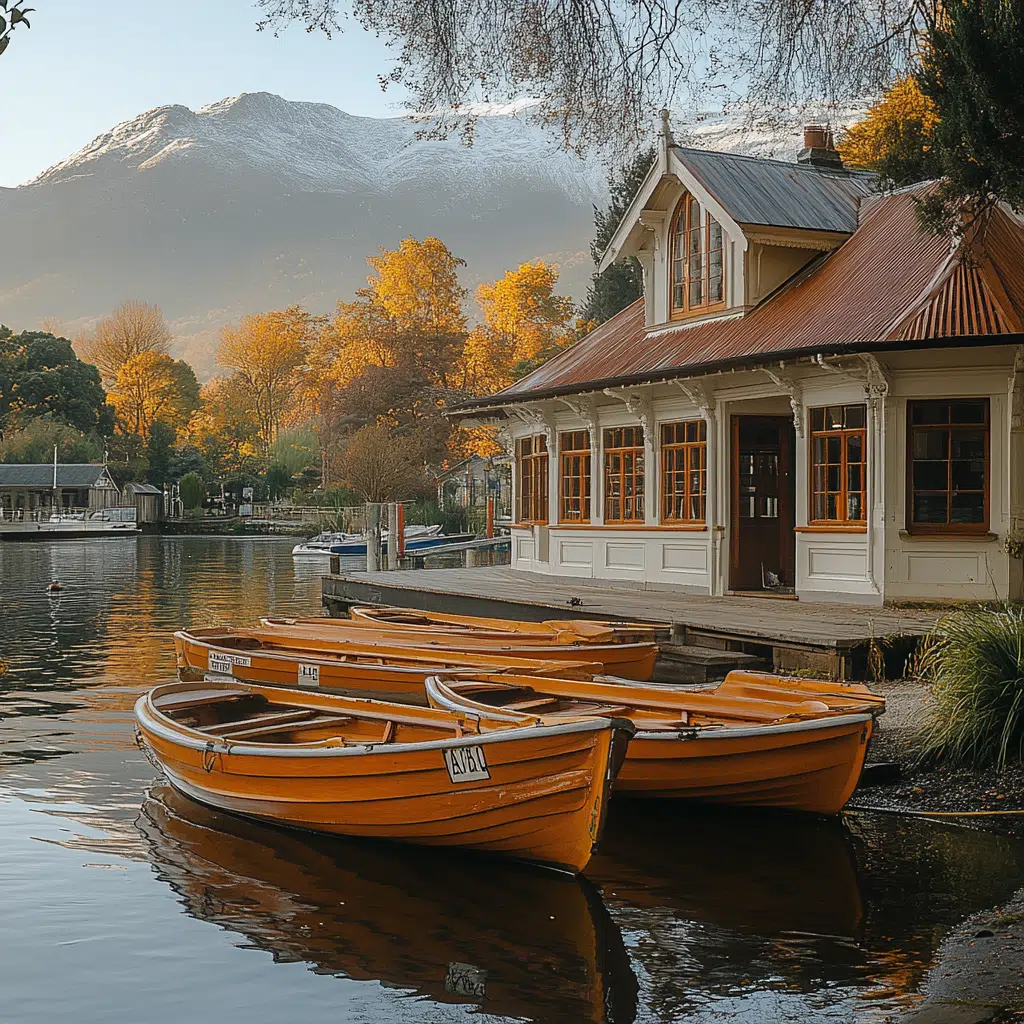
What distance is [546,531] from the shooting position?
899 inches

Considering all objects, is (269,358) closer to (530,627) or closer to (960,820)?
(530,627)

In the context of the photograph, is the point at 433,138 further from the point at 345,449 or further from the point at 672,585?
the point at 345,449

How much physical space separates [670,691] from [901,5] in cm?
575

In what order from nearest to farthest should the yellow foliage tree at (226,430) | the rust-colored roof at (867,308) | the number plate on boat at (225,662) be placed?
the number plate on boat at (225,662), the rust-colored roof at (867,308), the yellow foliage tree at (226,430)

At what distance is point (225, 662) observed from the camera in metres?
14.8

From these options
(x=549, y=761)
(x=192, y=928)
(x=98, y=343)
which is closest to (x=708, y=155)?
(x=549, y=761)

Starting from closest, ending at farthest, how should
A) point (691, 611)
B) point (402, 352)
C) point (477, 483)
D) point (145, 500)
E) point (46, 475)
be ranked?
point (691, 611), point (477, 483), point (402, 352), point (46, 475), point (145, 500)

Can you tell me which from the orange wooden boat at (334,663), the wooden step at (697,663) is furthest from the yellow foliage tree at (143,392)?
the wooden step at (697,663)

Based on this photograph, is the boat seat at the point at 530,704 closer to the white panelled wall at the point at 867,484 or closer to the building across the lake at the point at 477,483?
the white panelled wall at the point at 867,484

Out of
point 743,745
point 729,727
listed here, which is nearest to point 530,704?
point 729,727

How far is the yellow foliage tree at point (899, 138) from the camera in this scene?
1521cm

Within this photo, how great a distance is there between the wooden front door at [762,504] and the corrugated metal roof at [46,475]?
66901 millimetres

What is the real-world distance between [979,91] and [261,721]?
754 centimetres

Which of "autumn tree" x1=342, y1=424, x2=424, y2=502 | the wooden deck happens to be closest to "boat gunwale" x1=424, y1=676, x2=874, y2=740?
the wooden deck
